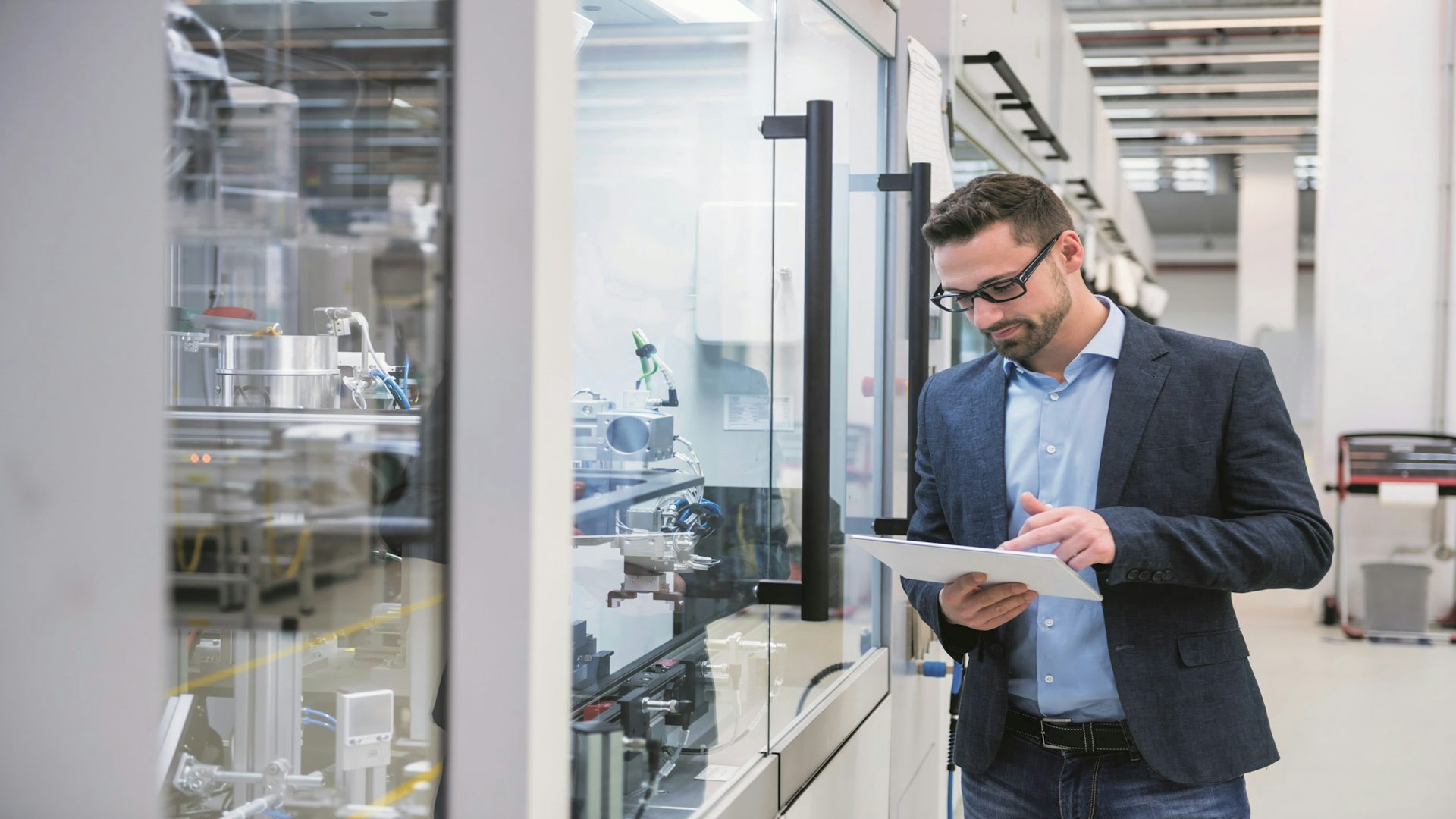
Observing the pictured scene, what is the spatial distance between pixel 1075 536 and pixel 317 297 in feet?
3.15

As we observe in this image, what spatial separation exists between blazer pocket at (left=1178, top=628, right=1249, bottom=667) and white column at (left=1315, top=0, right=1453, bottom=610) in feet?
19.8


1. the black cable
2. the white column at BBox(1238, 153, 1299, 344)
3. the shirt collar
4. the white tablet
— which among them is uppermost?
the white column at BBox(1238, 153, 1299, 344)

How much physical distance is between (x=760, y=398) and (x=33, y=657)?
1366 millimetres

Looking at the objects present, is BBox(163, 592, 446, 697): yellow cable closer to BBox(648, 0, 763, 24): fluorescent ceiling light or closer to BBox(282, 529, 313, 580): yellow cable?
BBox(282, 529, 313, 580): yellow cable

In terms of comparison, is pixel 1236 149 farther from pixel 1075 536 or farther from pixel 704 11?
pixel 1075 536

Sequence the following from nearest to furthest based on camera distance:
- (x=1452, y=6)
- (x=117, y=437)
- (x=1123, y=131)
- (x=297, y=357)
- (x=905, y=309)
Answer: (x=117, y=437), (x=297, y=357), (x=905, y=309), (x=1452, y=6), (x=1123, y=131)

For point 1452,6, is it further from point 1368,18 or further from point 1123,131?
point 1123,131

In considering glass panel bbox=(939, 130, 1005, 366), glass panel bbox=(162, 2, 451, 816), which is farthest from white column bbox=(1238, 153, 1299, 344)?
glass panel bbox=(162, 2, 451, 816)

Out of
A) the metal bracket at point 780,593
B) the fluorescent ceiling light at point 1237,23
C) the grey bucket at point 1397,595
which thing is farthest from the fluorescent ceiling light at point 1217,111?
the metal bracket at point 780,593

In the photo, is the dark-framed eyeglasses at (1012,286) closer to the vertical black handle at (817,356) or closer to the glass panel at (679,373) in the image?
the vertical black handle at (817,356)

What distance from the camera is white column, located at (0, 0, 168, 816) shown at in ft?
2.90

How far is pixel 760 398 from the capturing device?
2.12m

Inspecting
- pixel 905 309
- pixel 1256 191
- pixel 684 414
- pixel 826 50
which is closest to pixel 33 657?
pixel 684 414

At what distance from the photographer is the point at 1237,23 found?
8438 millimetres
